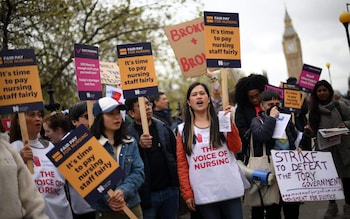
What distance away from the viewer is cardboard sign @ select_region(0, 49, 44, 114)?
4.45m

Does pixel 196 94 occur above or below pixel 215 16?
below

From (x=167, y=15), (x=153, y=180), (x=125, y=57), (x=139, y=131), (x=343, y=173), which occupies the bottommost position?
(x=343, y=173)

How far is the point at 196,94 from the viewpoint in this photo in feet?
17.0

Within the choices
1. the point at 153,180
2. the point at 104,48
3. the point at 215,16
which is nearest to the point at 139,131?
the point at 153,180

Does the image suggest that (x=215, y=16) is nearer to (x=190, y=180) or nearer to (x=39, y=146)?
(x=190, y=180)

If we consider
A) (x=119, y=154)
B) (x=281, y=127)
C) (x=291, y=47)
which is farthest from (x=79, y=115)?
(x=291, y=47)

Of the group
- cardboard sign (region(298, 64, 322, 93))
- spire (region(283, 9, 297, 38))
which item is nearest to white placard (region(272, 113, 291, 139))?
cardboard sign (region(298, 64, 322, 93))

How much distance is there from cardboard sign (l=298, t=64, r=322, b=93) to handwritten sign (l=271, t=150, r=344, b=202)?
277 centimetres

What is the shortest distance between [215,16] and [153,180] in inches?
74.6

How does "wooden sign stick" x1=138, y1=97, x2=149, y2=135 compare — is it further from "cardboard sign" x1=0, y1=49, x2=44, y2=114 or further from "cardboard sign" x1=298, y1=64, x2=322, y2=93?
"cardboard sign" x1=298, y1=64, x2=322, y2=93

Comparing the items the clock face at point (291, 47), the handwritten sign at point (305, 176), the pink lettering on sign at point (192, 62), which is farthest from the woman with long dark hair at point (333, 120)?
the clock face at point (291, 47)

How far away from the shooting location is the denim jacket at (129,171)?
14.1 feet

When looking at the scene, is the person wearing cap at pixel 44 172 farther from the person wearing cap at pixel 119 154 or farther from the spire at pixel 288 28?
the spire at pixel 288 28

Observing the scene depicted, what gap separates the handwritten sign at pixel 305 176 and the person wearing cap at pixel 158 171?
1.24m
